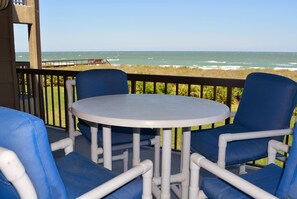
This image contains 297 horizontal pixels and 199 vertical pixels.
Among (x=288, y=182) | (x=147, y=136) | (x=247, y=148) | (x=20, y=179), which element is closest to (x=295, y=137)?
(x=288, y=182)

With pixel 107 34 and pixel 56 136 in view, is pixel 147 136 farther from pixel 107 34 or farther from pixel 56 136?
pixel 107 34

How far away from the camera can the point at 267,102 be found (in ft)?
6.42

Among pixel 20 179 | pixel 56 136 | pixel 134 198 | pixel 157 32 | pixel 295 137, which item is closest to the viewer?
pixel 20 179

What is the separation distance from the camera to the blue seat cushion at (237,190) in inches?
49.0

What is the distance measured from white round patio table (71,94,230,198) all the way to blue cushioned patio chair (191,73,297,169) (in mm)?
178

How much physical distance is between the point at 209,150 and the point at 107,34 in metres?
36.2

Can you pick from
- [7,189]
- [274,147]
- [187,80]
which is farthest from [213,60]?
[7,189]

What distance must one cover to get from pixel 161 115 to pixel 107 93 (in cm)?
107

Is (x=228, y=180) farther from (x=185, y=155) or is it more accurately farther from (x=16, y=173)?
(x=185, y=155)

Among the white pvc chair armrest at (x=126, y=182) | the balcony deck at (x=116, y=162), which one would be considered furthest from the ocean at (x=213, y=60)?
the white pvc chair armrest at (x=126, y=182)

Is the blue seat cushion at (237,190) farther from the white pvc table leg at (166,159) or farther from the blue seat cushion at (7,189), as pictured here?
the blue seat cushion at (7,189)

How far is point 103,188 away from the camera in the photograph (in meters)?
1.01

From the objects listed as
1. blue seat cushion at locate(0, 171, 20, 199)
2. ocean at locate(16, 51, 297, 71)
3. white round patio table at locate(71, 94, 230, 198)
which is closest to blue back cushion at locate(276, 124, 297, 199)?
white round patio table at locate(71, 94, 230, 198)

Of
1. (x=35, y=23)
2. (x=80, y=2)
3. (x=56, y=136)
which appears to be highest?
(x=80, y=2)
